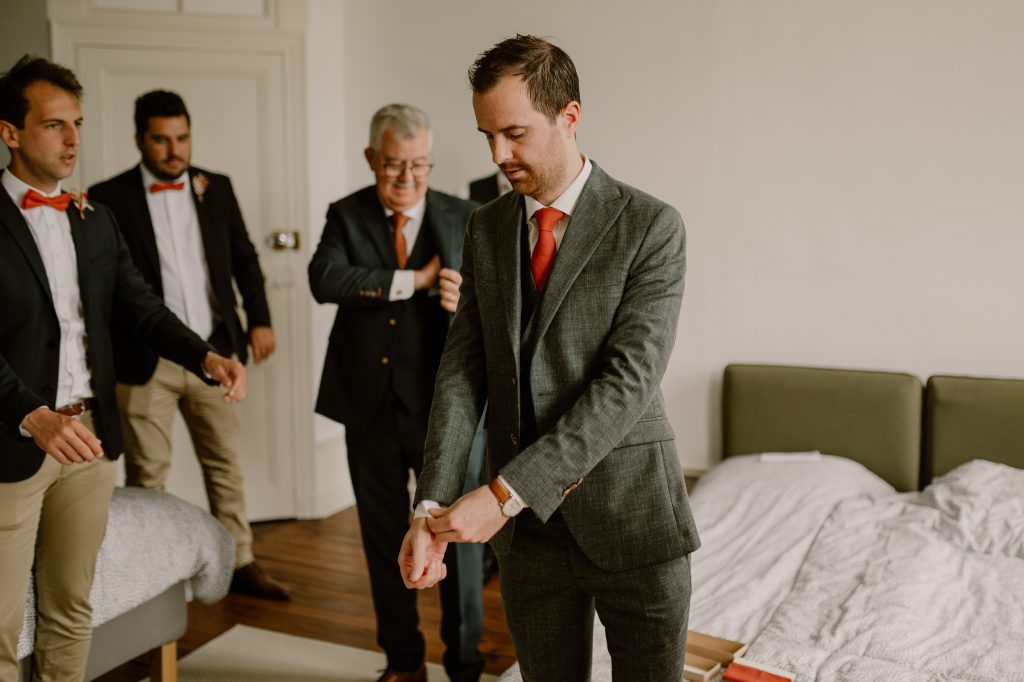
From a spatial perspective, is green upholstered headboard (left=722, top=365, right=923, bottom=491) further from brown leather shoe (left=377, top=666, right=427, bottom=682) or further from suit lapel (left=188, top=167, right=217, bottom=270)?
suit lapel (left=188, top=167, right=217, bottom=270)

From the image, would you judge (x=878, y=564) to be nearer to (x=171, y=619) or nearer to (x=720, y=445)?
(x=720, y=445)

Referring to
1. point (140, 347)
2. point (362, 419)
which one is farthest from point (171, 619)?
point (140, 347)

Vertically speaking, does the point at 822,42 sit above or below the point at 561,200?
above

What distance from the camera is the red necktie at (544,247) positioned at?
4.88 feet

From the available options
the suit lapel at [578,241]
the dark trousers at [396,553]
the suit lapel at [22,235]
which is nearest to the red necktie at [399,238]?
the dark trousers at [396,553]

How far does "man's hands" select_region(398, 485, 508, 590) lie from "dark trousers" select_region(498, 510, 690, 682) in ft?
0.52

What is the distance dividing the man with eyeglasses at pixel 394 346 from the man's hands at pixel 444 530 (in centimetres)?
119

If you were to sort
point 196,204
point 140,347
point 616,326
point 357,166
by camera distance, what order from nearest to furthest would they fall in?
point 616,326, point 140,347, point 196,204, point 357,166

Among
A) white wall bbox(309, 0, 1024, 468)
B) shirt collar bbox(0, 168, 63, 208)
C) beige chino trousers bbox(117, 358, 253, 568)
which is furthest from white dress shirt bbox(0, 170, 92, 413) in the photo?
white wall bbox(309, 0, 1024, 468)

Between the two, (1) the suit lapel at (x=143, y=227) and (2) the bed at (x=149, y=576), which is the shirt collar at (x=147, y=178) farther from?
(2) the bed at (x=149, y=576)

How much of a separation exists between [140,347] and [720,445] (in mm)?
2258

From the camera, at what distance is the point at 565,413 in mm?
1393

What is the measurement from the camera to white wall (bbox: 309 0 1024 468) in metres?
3.28

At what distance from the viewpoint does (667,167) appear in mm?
3727
